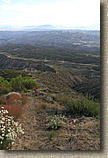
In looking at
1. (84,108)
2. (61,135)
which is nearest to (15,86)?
(84,108)

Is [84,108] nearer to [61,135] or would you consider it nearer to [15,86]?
[61,135]

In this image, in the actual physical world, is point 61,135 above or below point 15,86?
below

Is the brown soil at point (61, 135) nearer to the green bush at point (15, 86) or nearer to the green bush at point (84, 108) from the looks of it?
the green bush at point (84, 108)

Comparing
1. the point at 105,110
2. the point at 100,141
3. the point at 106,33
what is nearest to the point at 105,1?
the point at 106,33

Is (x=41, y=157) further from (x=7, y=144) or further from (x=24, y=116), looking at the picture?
(x=24, y=116)

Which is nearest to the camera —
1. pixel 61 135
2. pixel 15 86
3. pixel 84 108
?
pixel 61 135

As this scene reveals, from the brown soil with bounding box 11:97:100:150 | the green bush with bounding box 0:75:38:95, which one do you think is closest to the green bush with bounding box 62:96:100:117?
the brown soil with bounding box 11:97:100:150

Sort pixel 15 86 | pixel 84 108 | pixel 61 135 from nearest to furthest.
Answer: pixel 61 135
pixel 84 108
pixel 15 86

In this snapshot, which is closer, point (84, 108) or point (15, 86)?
point (84, 108)
